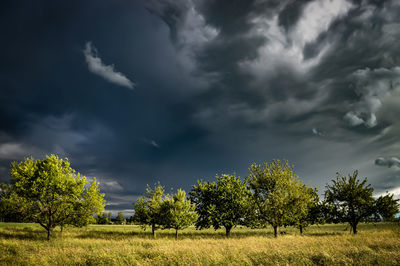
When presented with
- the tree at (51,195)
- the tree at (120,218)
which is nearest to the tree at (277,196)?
the tree at (51,195)

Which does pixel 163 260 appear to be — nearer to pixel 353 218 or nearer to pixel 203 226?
pixel 203 226

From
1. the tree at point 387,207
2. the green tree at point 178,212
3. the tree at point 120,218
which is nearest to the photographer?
the tree at point 387,207

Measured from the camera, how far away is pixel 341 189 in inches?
1228

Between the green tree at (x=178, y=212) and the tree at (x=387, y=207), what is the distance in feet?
85.0

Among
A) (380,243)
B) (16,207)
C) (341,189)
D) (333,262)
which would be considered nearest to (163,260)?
(333,262)

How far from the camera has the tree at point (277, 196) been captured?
2641 cm

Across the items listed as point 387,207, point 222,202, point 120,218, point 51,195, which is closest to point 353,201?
point 387,207

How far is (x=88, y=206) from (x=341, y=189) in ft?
116

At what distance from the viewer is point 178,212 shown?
1270 inches

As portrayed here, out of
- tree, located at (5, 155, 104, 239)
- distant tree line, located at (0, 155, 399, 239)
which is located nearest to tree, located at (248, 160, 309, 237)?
distant tree line, located at (0, 155, 399, 239)

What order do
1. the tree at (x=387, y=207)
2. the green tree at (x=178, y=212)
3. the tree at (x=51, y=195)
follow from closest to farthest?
the tree at (x=51, y=195), the tree at (x=387, y=207), the green tree at (x=178, y=212)

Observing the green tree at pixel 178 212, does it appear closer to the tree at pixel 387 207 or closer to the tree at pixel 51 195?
the tree at pixel 51 195

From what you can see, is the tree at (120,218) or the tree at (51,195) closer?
the tree at (51,195)

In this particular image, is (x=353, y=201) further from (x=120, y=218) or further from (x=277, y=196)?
(x=120, y=218)
